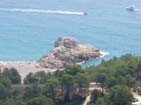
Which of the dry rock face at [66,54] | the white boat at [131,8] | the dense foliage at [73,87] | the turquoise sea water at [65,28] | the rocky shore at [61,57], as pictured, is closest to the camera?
the dense foliage at [73,87]

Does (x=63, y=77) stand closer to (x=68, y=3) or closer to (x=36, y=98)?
(x=36, y=98)

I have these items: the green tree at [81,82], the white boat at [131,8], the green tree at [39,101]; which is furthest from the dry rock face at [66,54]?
the white boat at [131,8]

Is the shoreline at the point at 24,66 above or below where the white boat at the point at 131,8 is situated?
below

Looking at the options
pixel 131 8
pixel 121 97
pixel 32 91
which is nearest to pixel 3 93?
pixel 32 91

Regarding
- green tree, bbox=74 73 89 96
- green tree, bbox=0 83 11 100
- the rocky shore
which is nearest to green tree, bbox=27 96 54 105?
green tree, bbox=0 83 11 100

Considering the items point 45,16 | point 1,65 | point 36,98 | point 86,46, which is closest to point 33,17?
point 45,16

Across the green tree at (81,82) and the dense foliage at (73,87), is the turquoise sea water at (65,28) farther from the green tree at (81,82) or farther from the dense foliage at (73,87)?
the green tree at (81,82)
